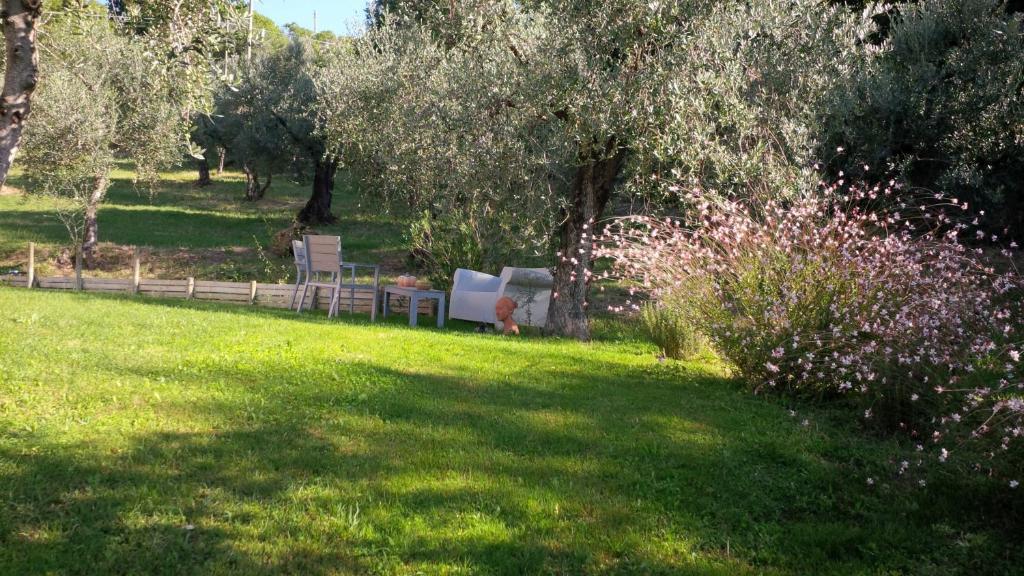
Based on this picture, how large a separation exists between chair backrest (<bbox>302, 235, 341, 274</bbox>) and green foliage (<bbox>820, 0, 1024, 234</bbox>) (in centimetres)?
799

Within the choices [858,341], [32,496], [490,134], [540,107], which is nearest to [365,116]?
[490,134]

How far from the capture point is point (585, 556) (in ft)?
13.0

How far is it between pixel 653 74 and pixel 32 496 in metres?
8.28

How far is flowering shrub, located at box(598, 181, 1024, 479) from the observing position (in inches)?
236

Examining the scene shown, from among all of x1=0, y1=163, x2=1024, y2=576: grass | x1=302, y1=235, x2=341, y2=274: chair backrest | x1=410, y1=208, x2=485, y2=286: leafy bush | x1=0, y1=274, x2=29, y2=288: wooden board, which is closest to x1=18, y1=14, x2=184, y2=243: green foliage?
x1=0, y1=274, x2=29, y2=288: wooden board

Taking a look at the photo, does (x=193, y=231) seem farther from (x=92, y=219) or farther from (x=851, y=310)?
(x=851, y=310)

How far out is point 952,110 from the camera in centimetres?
1464

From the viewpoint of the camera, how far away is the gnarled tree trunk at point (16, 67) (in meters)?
6.73

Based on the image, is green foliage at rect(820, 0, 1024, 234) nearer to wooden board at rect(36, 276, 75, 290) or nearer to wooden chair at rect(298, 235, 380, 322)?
wooden chair at rect(298, 235, 380, 322)

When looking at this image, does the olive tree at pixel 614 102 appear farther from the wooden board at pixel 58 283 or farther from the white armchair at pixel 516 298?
the wooden board at pixel 58 283

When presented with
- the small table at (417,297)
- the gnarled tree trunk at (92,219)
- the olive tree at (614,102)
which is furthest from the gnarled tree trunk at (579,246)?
the gnarled tree trunk at (92,219)

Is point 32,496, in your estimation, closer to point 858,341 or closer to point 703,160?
point 858,341

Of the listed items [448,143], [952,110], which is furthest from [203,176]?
[952,110]

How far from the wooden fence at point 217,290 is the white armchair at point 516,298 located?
49.1 inches
